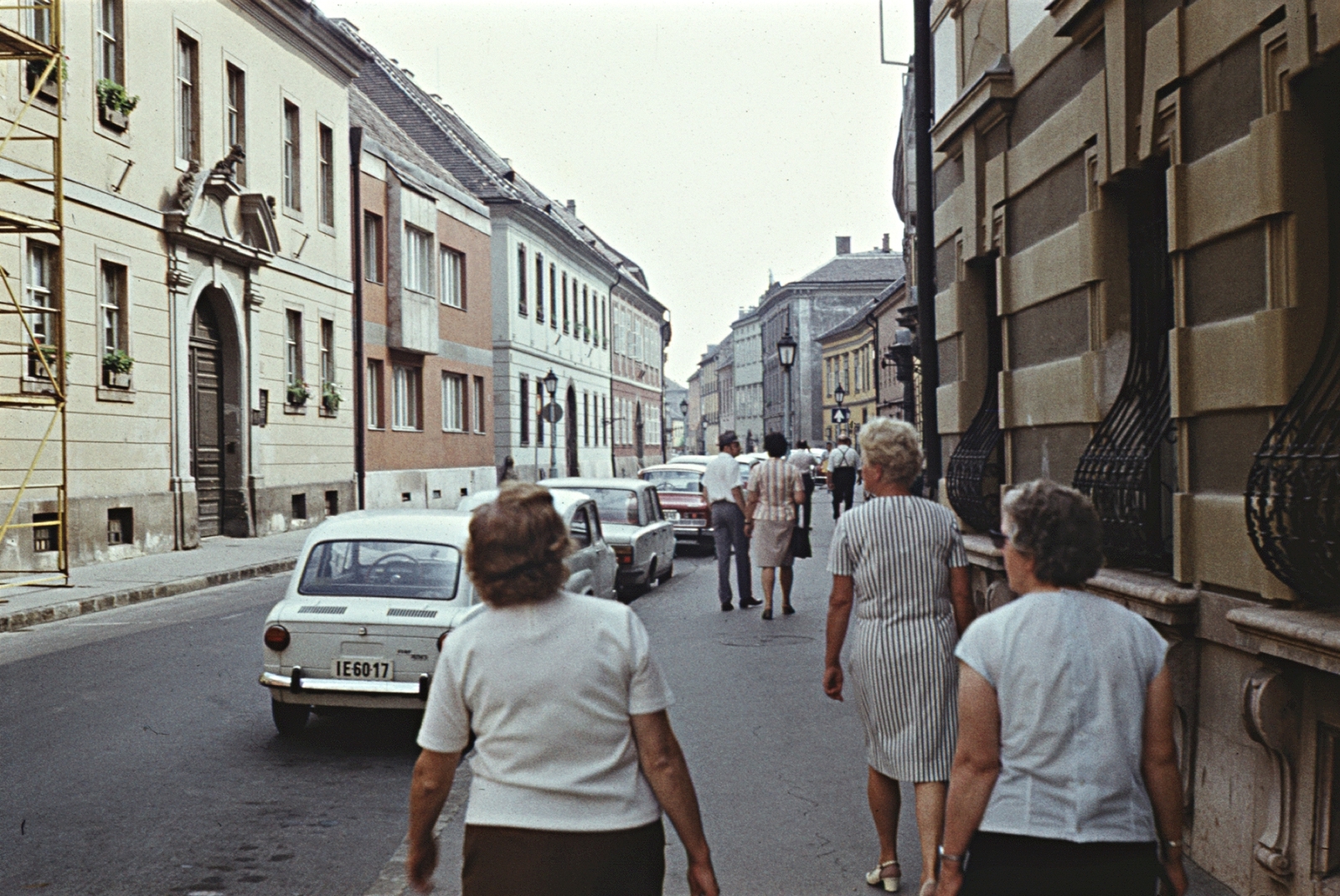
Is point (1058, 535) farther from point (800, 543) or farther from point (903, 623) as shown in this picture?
point (800, 543)

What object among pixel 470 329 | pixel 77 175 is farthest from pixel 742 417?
pixel 77 175

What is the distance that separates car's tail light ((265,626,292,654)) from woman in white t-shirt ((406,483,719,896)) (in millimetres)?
4920

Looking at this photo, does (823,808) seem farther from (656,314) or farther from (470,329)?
(656,314)

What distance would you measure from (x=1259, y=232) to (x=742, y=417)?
4708 inches

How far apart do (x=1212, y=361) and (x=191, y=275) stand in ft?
65.5

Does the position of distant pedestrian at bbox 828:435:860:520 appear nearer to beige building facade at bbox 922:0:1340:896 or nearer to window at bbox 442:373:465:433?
window at bbox 442:373:465:433

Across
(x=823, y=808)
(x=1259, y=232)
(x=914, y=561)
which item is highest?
(x=1259, y=232)

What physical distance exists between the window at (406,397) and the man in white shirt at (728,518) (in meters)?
19.8

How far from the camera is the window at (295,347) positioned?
27.1m

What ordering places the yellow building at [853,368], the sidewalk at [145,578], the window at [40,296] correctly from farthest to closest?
1. the yellow building at [853,368]
2. the window at [40,296]
3. the sidewalk at [145,578]

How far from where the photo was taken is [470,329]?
129 ft

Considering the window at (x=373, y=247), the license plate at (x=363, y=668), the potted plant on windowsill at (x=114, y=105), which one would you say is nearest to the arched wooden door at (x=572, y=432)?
the window at (x=373, y=247)

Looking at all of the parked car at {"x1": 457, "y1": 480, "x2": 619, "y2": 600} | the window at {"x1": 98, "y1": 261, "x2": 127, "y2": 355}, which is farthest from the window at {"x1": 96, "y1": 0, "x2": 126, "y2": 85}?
the parked car at {"x1": 457, "y1": 480, "x2": 619, "y2": 600}

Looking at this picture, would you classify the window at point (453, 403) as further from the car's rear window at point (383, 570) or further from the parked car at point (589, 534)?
the car's rear window at point (383, 570)
